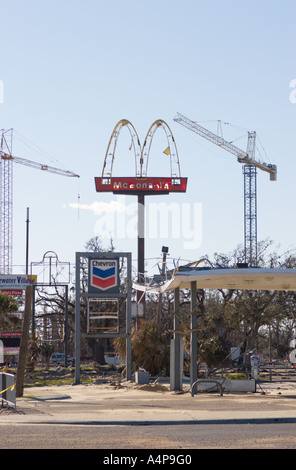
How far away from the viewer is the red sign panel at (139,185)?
3302 inches

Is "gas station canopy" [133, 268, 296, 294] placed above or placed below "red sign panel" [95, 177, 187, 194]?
below

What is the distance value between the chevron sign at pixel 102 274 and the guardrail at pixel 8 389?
14.8 metres

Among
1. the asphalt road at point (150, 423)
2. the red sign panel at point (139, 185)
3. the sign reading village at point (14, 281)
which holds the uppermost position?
the red sign panel at point (139, 185)

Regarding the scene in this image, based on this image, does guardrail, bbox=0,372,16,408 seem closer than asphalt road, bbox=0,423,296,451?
No

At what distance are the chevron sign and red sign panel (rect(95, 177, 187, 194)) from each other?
4706 cm

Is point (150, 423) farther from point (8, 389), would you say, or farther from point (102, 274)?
point (102, 274)

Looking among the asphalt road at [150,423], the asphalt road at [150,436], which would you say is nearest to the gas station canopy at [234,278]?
the asphalt road at [150,423]

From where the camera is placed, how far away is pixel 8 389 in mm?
21391

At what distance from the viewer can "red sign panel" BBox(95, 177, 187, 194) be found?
275ft

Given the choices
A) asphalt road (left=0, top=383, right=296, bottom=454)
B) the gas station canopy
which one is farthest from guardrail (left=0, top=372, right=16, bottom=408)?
the gas station canopy

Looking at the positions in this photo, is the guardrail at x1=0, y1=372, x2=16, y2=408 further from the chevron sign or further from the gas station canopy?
the chevron sign

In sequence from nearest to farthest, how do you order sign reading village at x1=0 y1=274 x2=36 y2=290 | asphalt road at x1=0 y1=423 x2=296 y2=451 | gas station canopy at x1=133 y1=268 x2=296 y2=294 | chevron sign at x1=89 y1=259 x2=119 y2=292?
1. asphalt road at x1=0 y1=423 x2=296 y2=451
2. gas station canopy at x1=133 y1=268 x2=296 y2=294
3. chevron sign at x1=89 y1=259 x2=119 y2=292
4. sign reading village at x1=0 y1=274 x2=36 y2=290

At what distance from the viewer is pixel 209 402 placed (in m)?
23.3

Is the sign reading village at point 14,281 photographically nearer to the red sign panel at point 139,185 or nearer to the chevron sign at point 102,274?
the red sign panel at point 139,185
